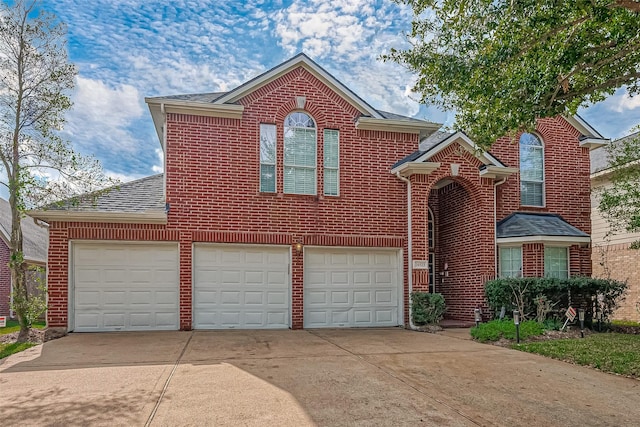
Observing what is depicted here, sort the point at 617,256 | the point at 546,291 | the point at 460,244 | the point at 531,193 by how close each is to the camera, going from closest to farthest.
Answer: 1. the point at 546,291
2. the point at 460,244
3. the point at 531,193
4. the point at 617,256

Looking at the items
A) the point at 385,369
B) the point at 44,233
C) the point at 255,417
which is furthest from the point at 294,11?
the point at 44,233

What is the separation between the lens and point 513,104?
870 cm

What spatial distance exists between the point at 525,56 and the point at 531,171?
7.01 m

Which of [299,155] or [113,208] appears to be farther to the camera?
[299,155]

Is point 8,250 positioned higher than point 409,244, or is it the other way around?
point 409,244

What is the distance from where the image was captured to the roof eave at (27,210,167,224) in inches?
431

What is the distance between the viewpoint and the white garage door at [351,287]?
1266 centimetres

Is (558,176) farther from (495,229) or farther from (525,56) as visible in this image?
(525,56)

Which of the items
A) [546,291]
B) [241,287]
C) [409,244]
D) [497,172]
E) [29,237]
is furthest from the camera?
[29,237]

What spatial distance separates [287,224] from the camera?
12.5 metres

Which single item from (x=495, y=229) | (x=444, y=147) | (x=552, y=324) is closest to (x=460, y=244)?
(x=495, y=229)

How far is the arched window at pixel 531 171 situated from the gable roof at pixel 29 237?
17094mm

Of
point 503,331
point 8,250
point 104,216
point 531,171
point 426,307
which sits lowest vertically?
point 503,331

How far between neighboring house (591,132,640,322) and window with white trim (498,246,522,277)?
400cm
